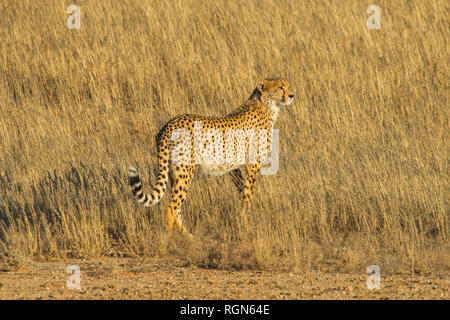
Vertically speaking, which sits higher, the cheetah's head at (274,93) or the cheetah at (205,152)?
the cheetah's head at (274,93)

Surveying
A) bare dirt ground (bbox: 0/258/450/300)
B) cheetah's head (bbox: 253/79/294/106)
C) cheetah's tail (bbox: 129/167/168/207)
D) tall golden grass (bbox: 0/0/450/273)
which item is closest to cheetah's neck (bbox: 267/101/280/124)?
cheetah's head (bbox: 253/79/294/106)

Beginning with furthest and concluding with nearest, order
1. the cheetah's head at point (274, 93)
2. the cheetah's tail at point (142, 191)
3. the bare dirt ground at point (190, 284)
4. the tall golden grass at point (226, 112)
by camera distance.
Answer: the cheetah's head at point (274, 93), the tall golden grass at point (226, 112), the cheetah's tail at point (142, 191), the bare dirt ground at point (190, 284)

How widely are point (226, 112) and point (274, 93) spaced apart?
1663 millimetres

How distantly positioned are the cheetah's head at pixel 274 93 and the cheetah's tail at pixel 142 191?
1.15 metres

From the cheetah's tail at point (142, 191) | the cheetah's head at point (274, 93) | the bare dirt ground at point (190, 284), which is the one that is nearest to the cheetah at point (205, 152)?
the cheetah's tail at point (142, 191)

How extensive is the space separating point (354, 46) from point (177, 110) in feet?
7.23

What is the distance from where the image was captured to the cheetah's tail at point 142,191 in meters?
4.34

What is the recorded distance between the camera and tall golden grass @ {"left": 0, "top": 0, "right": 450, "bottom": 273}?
15.5 ft

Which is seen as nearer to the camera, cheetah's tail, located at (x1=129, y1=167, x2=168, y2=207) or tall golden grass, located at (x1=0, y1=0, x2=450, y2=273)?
cheetah's tail, located at (x1=129, y1=167, x2=168, y2=207)

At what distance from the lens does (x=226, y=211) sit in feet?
16.8

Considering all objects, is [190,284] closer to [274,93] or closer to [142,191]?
[142,191]

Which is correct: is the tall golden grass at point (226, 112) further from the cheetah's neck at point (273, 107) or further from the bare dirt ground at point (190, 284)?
the cheetah's neck at point (273, 107)

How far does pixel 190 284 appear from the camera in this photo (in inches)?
158

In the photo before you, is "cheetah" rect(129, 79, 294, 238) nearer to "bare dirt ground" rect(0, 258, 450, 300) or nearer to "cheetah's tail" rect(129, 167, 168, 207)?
"cheetah's tail" rect(129, 167, 168, 207)
